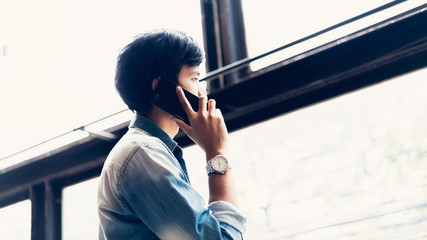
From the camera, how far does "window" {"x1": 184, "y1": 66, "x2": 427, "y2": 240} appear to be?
5.64 ft

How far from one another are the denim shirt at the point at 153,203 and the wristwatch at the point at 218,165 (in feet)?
0.24

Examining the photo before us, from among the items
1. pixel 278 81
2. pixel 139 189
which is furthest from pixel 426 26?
pixel 139 189

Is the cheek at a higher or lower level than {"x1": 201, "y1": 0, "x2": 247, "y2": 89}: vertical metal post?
lower

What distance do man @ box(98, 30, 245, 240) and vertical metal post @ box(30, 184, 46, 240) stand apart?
2.03m

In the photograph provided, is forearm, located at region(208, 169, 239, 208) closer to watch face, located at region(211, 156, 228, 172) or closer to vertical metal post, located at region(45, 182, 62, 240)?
watch face, located at region(211, 156, 228, 172)

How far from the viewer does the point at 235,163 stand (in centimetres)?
226

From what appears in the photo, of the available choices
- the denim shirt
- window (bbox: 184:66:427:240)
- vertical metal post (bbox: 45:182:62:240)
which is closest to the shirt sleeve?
the denim shirt

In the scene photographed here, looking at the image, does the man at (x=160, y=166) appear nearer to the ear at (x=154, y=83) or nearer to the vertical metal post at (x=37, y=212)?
the ear at (x=154, y=83)

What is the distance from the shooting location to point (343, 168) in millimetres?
1884

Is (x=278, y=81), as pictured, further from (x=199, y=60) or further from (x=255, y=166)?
(x=199, y=60)

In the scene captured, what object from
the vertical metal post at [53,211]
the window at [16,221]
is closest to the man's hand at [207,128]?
the vertical metal post at [53,211]

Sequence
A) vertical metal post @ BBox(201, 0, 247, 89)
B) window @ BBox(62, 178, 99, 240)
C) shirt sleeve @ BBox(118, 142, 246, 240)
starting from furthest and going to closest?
window @ BBox(62, 178, 99, 240) → vertical metal post @ BBox(201, 0, 247, 89) → shirt sleeve @ BBox(118, 142, 246, 240)

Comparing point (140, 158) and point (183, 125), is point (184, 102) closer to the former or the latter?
point (183, 125)

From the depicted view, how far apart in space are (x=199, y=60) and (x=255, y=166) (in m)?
1.02
